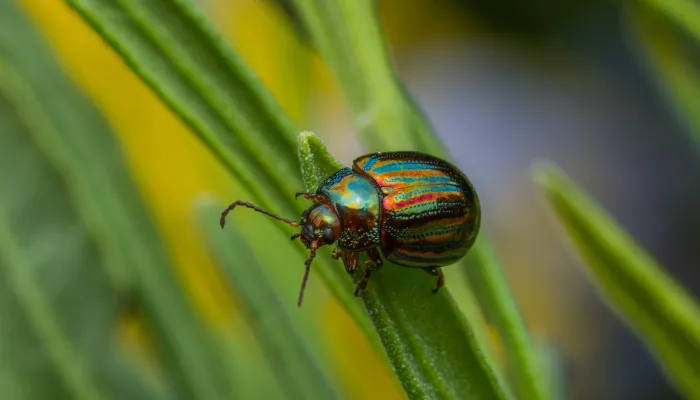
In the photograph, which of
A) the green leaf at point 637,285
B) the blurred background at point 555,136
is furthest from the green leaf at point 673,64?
the blurred background at point 555,136

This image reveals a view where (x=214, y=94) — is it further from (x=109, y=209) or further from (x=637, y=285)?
(x=637, y=285)

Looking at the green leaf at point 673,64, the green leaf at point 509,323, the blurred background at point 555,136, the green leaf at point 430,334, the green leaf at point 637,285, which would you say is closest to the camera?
the green leaf at point 430,334

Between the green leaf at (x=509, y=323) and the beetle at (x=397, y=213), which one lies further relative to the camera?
the beetle at (x=397, y=213)

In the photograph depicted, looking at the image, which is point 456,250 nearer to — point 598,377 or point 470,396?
point 470,396

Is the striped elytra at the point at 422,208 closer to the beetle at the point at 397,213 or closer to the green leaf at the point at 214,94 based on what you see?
the beetle at the point at 397,213

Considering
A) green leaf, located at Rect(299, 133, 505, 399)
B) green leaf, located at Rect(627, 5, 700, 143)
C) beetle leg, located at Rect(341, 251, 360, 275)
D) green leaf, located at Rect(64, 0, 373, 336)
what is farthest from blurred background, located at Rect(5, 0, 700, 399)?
green leaf, located at Rect(299, 133, 505, 399)

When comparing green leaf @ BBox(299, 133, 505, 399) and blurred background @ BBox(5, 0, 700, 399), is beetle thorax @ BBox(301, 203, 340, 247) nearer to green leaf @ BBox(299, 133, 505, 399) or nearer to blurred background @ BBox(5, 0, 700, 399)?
green leaf @ BBox(299, 133, 505, 399)

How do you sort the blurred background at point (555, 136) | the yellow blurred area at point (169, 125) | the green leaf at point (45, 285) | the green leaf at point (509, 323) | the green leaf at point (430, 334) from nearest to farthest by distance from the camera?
the green leaf at point (430, 334), the green leaf at point (509, 323), the green leaf at point (45, 285), the yellow blurred area at point (169, 125), the blurred background at point (555, 136)
